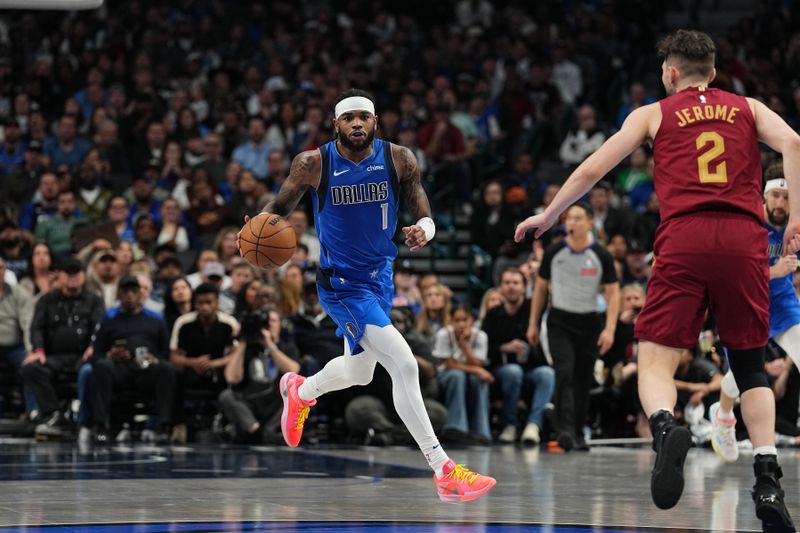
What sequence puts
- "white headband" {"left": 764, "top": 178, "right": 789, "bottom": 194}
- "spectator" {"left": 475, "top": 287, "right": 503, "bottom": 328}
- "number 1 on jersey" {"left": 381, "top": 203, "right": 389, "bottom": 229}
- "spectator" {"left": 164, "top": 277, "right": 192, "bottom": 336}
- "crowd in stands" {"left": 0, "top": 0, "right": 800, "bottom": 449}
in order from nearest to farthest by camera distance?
"number 1 on jersey" {"left": 381, "top": 203, "right": 389, "bottom": 229}, "white headband" {"left": 764, "top": 178, "right": 789, "bottom": 194}, "crowd in stands" {"left": 0, "top": 0, "right": 800, "bottom": 449}, "spectator" {"left": 164, "top": 277, "right": 192, "bottom": 336}, "spectator" {"left": 475, "top": 287, "right": 503, "bottom": 328}

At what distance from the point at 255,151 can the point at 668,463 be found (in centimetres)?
1388

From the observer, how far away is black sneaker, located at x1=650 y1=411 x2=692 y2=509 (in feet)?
20.2

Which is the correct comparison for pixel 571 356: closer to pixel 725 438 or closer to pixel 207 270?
pixel 725 438

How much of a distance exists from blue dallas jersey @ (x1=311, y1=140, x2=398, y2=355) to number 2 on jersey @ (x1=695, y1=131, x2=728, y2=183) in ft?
8.21

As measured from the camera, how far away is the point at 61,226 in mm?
17250

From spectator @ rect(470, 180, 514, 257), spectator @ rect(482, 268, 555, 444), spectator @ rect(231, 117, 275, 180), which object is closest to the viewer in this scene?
spectator @ rect(482, 268, 555, 444)

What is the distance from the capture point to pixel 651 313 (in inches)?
261

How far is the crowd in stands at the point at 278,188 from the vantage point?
14.2 meters

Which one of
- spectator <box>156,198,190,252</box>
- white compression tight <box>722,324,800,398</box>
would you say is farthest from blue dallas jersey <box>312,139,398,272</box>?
spectator <box>156,198,190,252</box>

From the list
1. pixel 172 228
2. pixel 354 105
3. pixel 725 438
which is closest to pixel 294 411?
pixel 354 105

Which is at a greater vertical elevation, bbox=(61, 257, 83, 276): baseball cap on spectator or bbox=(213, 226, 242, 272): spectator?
bbox=(213, 226, 242, 272): spectator

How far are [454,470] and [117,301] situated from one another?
301 inches

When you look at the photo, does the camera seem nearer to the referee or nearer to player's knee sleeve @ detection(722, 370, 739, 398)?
the referee

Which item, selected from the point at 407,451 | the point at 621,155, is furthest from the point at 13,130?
the point at 621,155
